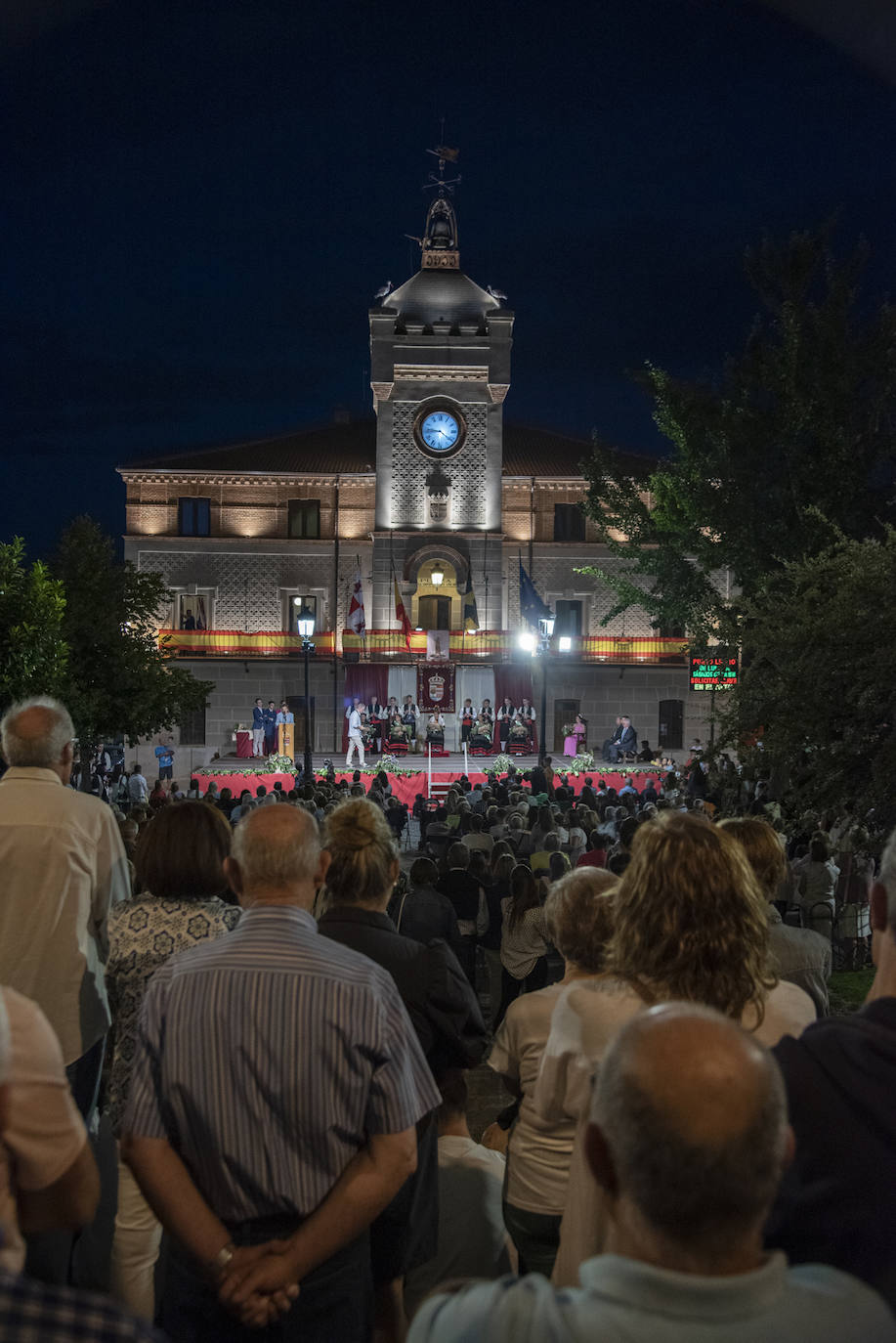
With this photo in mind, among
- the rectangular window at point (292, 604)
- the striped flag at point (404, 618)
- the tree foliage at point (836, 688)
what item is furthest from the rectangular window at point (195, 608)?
the tree foliage at point (836, 688)

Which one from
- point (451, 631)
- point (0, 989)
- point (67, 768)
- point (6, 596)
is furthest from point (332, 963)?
point (451, 631)

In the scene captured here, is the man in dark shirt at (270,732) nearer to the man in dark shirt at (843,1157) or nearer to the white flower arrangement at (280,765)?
the white flower arrangement at (280,765)

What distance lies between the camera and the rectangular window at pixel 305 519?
39156 millimetres

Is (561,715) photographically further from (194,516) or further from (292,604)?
(194,516)

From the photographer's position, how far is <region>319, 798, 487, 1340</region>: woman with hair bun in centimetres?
321

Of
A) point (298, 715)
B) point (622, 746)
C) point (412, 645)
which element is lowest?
point (622, 746)

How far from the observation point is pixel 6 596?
16.4m

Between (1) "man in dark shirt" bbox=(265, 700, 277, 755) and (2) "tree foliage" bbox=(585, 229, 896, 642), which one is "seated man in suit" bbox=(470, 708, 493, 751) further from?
(2) "tree foliage" bbox=(585, 229, 896, 642)

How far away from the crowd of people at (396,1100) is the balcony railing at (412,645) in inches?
1224

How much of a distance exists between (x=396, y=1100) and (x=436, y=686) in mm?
32344

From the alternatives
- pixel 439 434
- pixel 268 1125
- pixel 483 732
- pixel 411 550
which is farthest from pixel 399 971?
Result: pixel 439 434

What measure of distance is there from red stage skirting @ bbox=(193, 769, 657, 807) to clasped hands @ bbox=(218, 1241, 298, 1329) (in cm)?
1819

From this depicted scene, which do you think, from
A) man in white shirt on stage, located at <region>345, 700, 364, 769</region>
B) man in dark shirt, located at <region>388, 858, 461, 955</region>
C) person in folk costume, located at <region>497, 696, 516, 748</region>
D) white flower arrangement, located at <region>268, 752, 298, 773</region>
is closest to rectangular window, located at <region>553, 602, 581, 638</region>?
person in folk costume, located at <region>497, 696, 516, 748</region>

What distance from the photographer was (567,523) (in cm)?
3919
